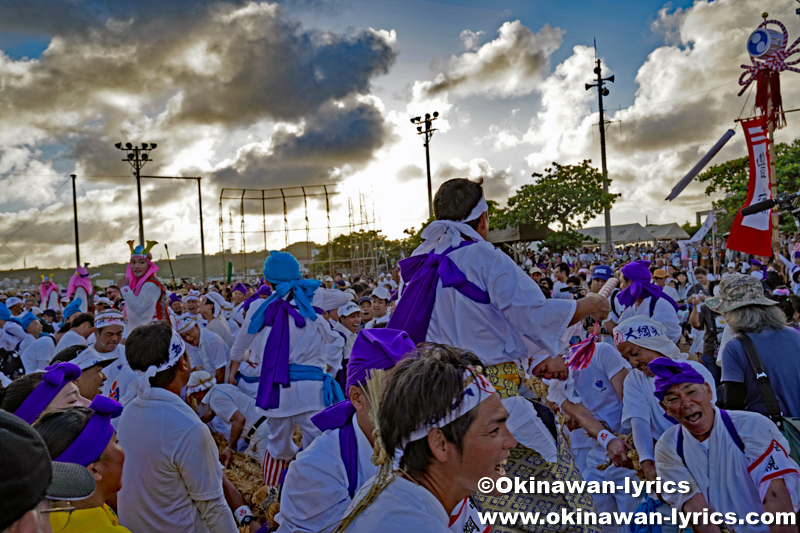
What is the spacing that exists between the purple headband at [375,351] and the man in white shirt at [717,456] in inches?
68.8

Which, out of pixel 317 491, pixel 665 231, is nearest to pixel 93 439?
pixel 317 491

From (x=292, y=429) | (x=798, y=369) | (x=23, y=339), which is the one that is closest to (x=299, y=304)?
(x=292, y=429)

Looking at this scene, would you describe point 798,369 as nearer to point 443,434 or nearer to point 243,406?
point 443,434

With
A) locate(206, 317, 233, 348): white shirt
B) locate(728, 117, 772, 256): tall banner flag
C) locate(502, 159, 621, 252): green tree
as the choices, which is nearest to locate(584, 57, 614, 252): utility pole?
locate(502, 159, 621, 252): green tree

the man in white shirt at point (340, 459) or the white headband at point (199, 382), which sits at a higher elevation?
the man in white shirt at point (340, 459)

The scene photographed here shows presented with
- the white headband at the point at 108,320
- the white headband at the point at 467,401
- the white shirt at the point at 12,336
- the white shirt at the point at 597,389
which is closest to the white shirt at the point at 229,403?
the white headband at the point at 108,320

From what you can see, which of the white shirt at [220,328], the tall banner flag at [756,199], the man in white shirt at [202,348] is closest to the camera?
the man in white shirt at [202,348]

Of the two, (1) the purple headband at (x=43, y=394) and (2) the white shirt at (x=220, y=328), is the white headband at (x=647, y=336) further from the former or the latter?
(2) the white shirt at (x=220, y=328)

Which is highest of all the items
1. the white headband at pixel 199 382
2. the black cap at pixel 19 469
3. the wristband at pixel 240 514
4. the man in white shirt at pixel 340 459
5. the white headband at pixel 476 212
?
the white headband at pixel 476 212

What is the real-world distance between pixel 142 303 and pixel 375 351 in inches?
212

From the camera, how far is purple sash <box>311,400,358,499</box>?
2408 mm

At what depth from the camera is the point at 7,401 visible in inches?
109

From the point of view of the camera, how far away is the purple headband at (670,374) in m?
3.21

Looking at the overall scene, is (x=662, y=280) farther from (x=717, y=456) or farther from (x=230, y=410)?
(x=230, y=410)
